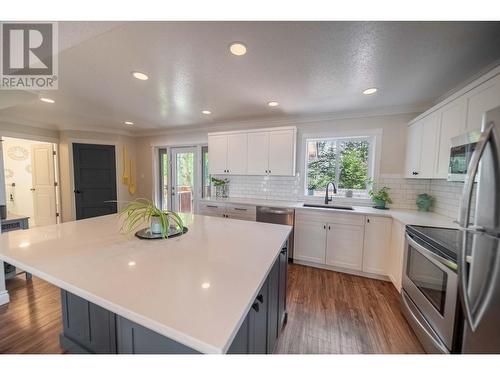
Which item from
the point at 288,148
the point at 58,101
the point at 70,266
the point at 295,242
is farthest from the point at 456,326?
the point at 58,101

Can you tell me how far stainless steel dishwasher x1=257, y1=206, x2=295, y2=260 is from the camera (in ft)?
9.78

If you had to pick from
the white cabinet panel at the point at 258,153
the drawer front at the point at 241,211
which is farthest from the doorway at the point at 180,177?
the white cabinet panel at the point at 258,153

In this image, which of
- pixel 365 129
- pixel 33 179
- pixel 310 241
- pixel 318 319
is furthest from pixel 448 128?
pixel 33 179

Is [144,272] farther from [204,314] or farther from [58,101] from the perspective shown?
[58,101]

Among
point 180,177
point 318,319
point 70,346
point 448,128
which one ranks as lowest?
point 318,319

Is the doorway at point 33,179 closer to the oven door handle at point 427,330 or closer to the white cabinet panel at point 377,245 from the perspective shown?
the white cabinet panel at point 377,245

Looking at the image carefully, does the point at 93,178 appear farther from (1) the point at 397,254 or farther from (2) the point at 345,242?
(1) the point at 397,254

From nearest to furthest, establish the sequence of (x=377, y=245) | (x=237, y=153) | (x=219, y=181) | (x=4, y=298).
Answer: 1. (x=4, y=298)
2. (x=377, y=245)
3. (x=237, y=153)
4. (x=219, y=181)

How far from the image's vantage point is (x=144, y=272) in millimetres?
946

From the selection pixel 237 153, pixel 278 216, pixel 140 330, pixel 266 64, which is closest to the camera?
pixel 140 330

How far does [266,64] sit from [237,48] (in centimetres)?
34

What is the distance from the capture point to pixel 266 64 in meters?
1.76

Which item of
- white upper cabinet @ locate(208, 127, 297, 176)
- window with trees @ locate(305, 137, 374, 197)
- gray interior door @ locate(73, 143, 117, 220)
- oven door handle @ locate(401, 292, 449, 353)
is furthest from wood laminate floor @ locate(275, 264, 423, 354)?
gray interior door @ locate(73, 143, 117, 220)

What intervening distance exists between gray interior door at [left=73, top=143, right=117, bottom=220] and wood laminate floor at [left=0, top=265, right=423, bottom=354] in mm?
2301
